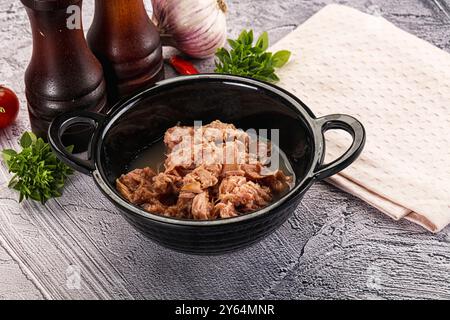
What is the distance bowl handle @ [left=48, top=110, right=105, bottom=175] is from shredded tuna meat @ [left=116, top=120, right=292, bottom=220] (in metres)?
0.12

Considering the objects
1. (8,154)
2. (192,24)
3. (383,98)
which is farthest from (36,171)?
(383,98)

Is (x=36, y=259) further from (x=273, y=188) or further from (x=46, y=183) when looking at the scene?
(x=273, y=188)

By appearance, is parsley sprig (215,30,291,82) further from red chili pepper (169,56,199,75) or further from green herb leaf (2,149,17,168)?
green herb leaf (2,149,17,168)

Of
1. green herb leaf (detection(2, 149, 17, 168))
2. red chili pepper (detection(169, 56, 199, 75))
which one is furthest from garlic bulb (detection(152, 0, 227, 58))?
green herb leaf (detection(2, 149, 17, 168))

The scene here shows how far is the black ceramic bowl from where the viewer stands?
1562 millimetres

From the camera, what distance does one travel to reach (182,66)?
2.31 metres

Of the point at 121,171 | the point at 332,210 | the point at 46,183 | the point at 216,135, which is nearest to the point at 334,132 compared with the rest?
the point at 332,210

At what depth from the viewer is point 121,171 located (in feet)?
6.22

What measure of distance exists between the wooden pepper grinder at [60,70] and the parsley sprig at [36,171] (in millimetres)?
78

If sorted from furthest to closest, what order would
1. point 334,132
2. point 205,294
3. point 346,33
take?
point 346,33, point 334,132, point 205,294

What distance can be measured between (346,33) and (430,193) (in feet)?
2.45

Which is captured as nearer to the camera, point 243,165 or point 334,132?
point 243,165

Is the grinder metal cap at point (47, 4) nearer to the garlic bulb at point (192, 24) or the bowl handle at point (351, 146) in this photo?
the garlic bulb at point (192, 24)

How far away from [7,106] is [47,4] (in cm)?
46
